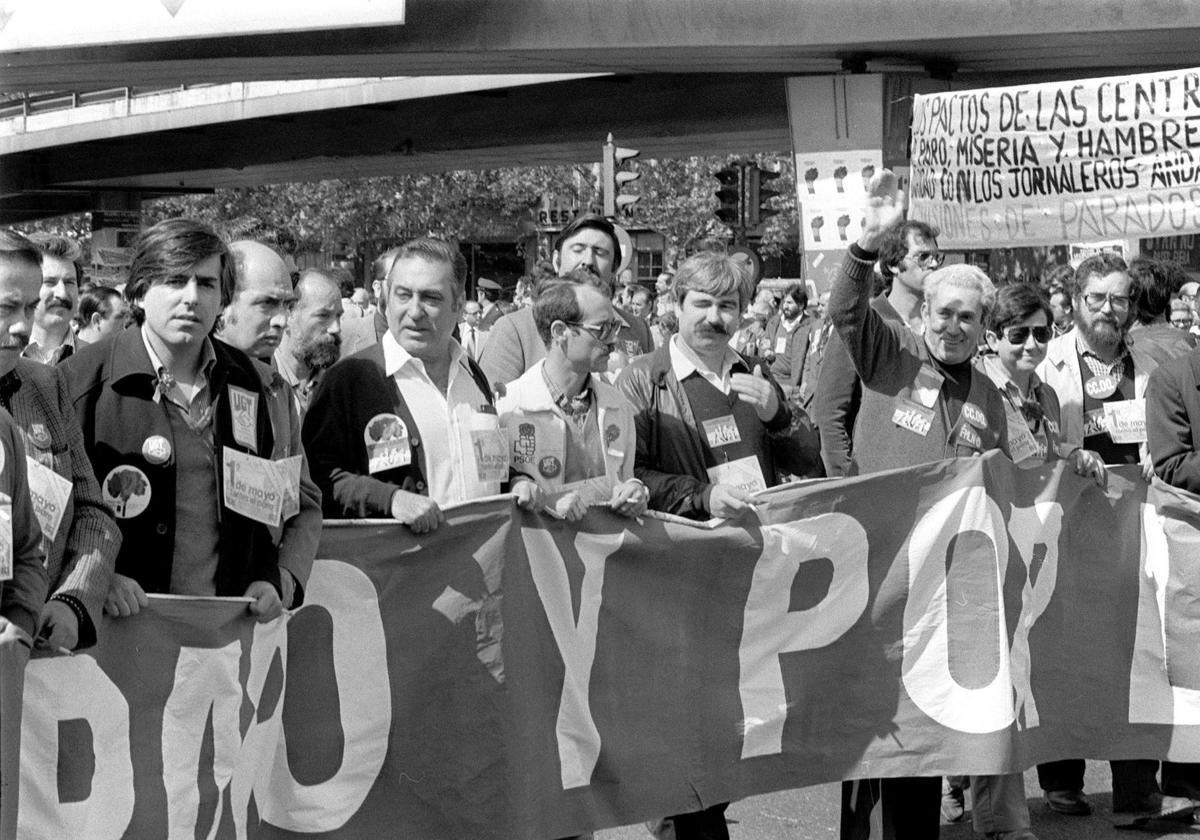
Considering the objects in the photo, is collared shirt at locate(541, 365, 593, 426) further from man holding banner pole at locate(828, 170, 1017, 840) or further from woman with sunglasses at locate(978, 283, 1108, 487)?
woman with sunglasses at locate(978, 283, 1108, 487)

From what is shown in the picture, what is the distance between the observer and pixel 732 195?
18.9 metres

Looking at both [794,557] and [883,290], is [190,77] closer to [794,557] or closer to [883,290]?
[883,290]

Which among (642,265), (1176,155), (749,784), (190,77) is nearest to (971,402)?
(749,784)

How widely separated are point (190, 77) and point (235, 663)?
2042 cm

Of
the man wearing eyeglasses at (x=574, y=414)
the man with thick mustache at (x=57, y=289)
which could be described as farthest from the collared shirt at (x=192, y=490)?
the man with thick mustache at (x=57, y=289)

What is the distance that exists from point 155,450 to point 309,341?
Result: 84.1 inches

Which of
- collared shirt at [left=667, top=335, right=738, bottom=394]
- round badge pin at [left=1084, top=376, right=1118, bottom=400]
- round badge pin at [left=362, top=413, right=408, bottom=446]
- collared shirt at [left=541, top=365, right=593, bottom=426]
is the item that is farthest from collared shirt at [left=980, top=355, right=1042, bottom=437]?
round badge pin at [left=362, top=413, right=408, bottom=446]

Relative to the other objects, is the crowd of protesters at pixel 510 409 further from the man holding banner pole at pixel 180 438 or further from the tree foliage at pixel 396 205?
the tree foliage at pixel 396 205

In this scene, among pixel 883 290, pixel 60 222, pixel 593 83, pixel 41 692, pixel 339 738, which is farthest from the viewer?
pixel 60 222

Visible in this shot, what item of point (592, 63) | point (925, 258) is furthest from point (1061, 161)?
point (592, 63)

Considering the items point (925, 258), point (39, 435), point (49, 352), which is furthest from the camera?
point (49, 352)

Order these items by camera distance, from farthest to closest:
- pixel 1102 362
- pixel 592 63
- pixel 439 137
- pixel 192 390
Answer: pixel 439 137
pixel 592 63
pixel 1102 362
pixel 192 390

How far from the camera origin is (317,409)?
4.93m

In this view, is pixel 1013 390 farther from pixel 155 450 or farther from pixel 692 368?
pixel 155 450
